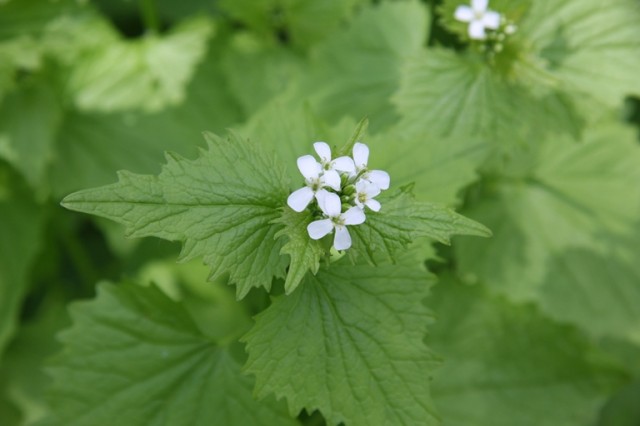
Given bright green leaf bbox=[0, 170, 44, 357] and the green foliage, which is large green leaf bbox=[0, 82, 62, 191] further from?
bright green leaf bbox=[0, 170, 44, 357]

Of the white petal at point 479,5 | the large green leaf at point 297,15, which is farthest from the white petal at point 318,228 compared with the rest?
the large green leaf at point 297,15

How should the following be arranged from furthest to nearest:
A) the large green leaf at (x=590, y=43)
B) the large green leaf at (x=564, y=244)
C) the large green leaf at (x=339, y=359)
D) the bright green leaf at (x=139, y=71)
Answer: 1. the bright green leaf at (x=139, y=71)
2. the large green leaf at (x=564, y=244)
3. the large green leaf at (x=590, y=43)
4. the large green leaf at (x=339, y=359)

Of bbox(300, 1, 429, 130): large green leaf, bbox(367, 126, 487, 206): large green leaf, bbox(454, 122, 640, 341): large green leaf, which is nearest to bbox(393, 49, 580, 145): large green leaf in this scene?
bbox(367, 126, 487, 206): large green leaf

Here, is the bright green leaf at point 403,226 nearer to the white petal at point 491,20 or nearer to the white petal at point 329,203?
the white petal at point 329,203

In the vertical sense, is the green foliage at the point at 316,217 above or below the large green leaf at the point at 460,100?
below

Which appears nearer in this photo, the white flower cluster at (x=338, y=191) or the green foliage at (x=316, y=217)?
the white flower cluster at (x=338, y=191)

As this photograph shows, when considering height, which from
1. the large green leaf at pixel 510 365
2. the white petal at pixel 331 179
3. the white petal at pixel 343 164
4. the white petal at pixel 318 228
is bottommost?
the large green leaf at pixel 510 365

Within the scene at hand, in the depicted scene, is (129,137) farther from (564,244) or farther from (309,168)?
(564,244)

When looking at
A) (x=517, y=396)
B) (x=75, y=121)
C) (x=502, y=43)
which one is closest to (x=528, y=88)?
(x=502, y=43)
